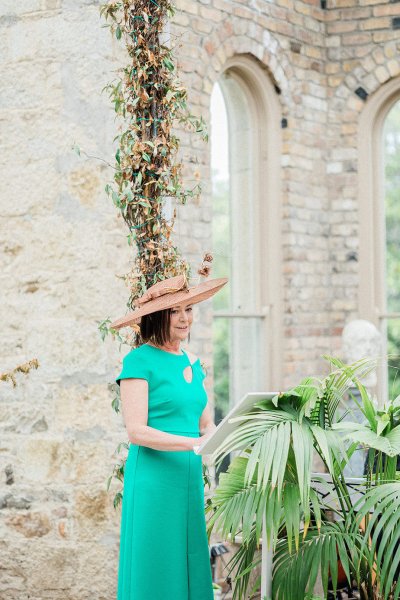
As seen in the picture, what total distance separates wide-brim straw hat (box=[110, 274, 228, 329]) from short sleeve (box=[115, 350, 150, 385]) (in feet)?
0.54

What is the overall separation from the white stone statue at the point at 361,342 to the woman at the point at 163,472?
110 inches

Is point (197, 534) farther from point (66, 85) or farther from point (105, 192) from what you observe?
point (66, 85)

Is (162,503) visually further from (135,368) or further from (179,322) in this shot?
(179,322)

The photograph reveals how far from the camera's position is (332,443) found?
11.7 feet

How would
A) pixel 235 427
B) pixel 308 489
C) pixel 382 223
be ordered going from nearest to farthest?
pixel 308 489, pixel 235 427, pixel 382 223

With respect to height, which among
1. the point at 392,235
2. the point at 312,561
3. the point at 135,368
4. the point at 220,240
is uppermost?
the point at 392,235

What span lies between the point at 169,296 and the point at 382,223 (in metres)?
3.61

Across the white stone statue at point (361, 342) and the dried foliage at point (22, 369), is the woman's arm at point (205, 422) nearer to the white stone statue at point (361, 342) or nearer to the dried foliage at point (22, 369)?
the dried foliage at point (22, 369)

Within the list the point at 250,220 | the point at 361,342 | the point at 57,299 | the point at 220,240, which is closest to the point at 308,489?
the point at 57,299

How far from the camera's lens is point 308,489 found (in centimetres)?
336

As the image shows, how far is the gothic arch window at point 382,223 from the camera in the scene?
6.93m

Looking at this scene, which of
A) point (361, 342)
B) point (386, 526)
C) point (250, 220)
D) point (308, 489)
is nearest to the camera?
point (308, 489)

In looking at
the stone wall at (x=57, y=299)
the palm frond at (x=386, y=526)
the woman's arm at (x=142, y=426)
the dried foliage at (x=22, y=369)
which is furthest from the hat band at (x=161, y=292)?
the dried foliage at (x=22, y=369)

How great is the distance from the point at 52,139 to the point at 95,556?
199cm
